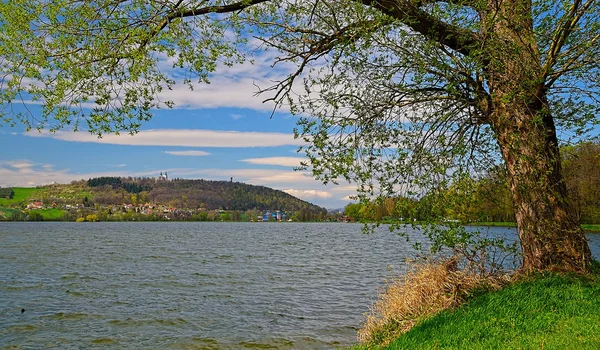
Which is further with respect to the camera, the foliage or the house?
the house

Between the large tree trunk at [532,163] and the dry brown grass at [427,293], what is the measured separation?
120cm

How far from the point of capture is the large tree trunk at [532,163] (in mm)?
8812

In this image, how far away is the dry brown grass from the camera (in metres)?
9.55

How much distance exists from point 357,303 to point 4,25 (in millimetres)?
14773

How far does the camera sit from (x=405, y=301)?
33.6 ft

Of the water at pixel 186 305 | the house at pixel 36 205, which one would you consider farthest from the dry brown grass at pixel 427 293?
the house at pixel 36 205

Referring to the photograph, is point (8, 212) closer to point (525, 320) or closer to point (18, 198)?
point (18, 198)

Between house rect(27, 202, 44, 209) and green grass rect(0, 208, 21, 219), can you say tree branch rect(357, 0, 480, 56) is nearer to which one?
green grass rect(0, 208, 21, 219)

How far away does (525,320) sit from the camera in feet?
25.5

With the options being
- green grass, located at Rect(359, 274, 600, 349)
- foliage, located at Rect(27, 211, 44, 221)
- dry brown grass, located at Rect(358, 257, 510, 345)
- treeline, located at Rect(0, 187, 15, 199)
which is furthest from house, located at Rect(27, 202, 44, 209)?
green grass, located at Rect(359, 274, 600, 349)

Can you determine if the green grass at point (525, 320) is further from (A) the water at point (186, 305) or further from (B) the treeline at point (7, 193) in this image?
(B) the treeline at point (7, 193)

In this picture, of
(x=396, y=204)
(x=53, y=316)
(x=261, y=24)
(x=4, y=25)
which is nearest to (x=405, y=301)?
(x=396, y=204)

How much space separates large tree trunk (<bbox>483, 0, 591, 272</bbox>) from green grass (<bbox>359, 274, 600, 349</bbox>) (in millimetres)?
586

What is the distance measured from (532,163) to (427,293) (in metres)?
3.50
